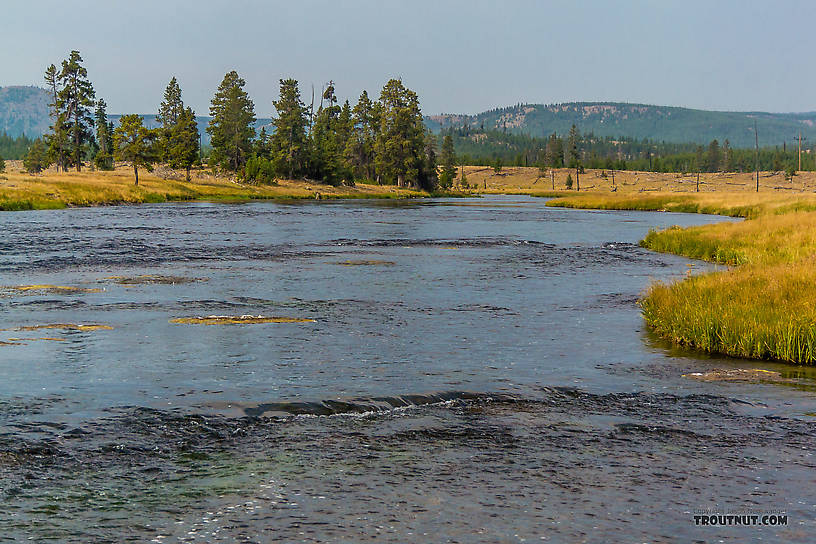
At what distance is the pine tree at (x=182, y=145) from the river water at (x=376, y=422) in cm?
10082

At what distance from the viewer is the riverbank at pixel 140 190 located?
70.8 metres

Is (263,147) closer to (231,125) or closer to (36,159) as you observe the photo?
(231,125)

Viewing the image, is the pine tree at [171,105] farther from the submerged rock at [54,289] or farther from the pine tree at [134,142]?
the submerged rock at [54,289]

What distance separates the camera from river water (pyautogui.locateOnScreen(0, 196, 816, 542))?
8180mm

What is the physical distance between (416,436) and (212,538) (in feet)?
12.6

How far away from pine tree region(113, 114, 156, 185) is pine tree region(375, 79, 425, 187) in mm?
51505

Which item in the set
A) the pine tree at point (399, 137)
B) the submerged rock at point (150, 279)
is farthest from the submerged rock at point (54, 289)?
the pine tree at point (399, 137)

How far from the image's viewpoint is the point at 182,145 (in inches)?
4781

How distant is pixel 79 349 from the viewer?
16.0 m

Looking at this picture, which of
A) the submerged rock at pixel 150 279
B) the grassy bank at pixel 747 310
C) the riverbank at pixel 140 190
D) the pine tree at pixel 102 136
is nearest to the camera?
the grassy bank at pixel 747 310

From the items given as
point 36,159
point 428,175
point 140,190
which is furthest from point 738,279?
point 36,159

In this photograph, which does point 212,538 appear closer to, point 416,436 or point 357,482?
point 357,482

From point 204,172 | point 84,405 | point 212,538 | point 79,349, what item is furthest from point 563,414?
point 204,172

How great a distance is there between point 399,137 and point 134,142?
5658cm
